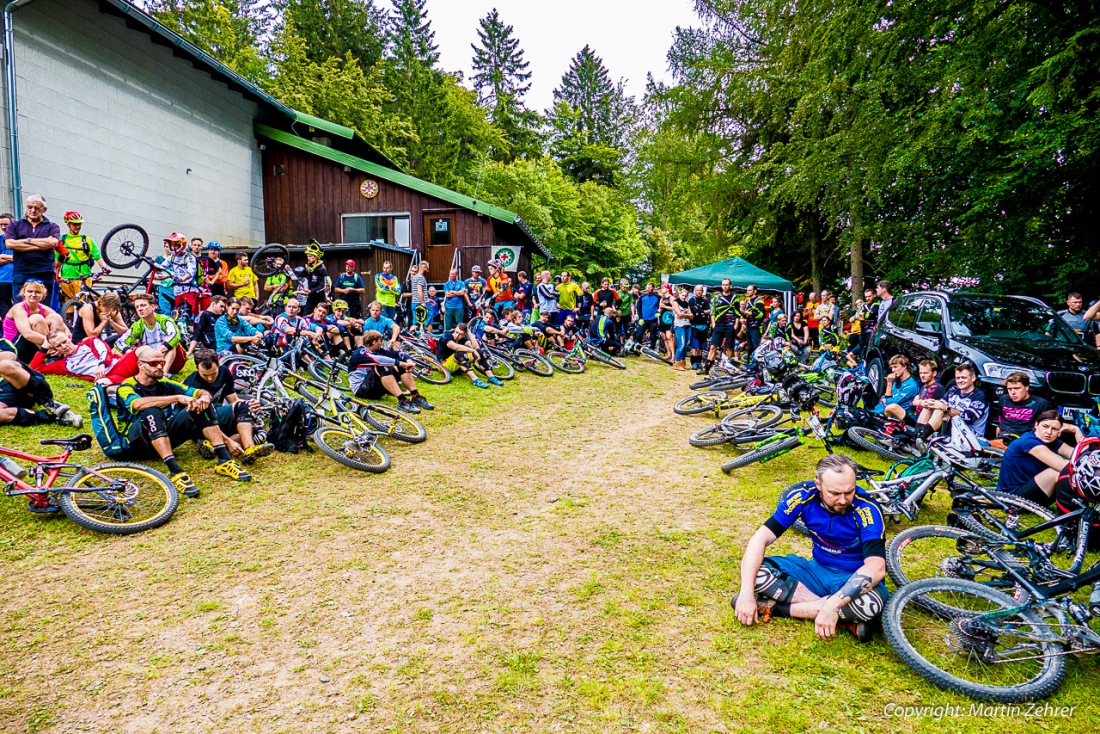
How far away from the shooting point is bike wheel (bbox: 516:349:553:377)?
11789 millimetres

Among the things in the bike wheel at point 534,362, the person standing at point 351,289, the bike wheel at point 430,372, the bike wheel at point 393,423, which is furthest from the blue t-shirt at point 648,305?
the bike wheel at point 393,423

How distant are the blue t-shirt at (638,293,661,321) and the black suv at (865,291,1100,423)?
611 cm

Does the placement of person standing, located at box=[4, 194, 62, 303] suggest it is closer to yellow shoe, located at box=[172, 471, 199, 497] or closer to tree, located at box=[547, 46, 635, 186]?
yellow shoe, located at box=[172, 471, 199, 497]

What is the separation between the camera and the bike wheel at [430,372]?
10.3 m

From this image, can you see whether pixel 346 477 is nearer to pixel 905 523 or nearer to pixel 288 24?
pixel 905 523

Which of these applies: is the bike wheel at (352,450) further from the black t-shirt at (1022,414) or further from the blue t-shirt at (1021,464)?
the black t-shirt at (1022,414)

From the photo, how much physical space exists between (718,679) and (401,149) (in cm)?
3204

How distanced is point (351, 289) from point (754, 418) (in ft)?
26.6

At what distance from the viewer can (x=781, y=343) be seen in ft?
31.0

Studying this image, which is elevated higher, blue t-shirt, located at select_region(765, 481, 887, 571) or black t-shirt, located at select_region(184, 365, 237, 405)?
black t-shirt, located at select_region(184, 365, 237, 405)

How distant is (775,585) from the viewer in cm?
355

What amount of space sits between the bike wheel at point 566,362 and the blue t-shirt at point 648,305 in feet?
10.4

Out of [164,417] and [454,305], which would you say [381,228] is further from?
[164,417]

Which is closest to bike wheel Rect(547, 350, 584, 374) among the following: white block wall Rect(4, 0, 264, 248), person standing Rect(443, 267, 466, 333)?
person standing Rect(443, 267, 466, 333)
